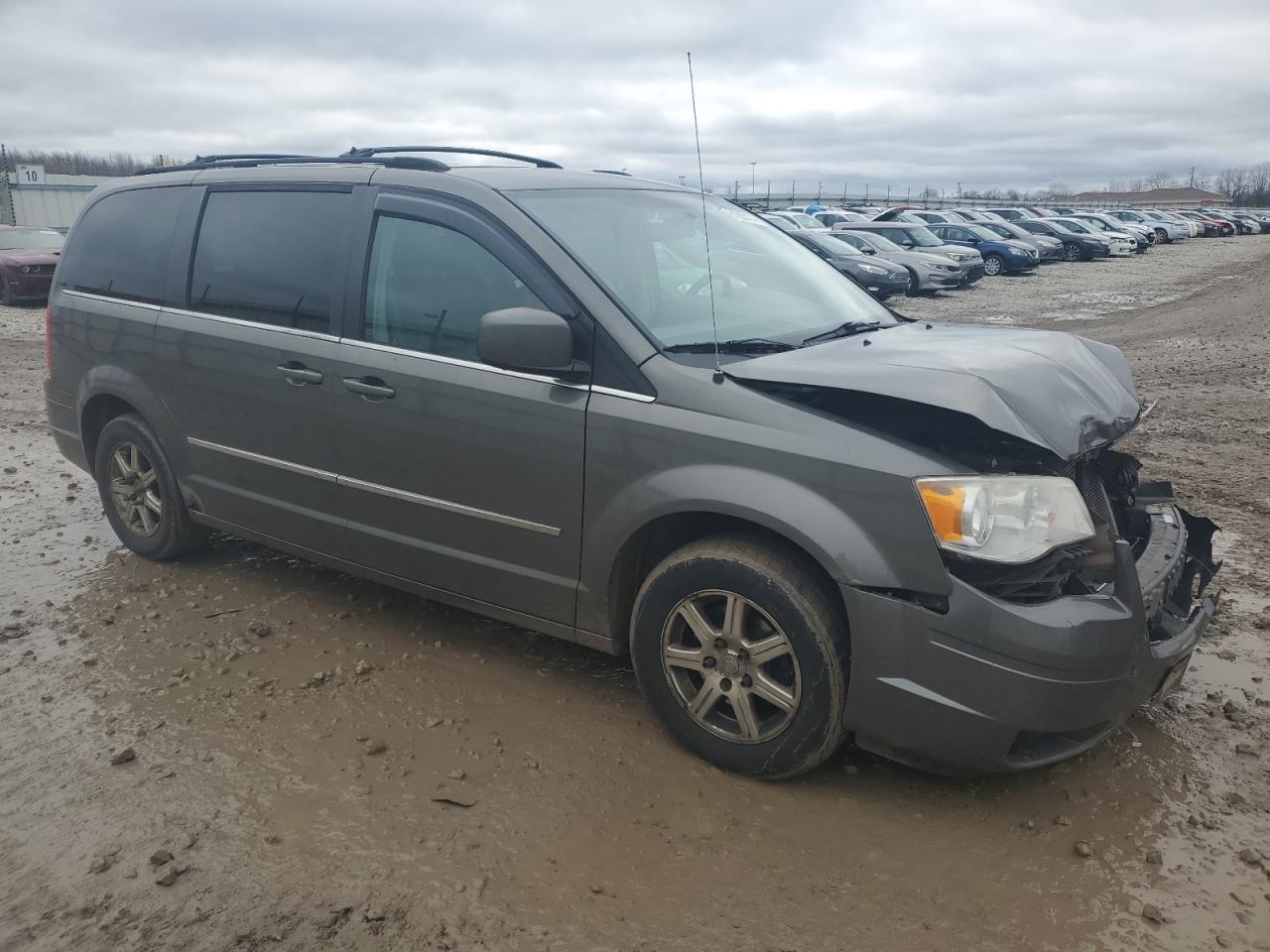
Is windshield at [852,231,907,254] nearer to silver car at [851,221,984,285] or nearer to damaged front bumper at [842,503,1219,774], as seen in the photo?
silver car at [851,221,984,285]

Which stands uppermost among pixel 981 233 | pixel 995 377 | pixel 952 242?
pixel 981 233

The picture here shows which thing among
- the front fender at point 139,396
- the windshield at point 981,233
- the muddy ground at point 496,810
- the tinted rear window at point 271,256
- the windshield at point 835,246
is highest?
the windshield at point 981,233

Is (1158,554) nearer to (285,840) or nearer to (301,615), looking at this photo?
(285,840)

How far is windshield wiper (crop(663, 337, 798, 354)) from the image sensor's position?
3.44 metres

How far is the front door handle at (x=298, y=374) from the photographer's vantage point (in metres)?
4.07

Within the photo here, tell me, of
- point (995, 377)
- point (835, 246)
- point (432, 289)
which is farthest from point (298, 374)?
point (835, 246)

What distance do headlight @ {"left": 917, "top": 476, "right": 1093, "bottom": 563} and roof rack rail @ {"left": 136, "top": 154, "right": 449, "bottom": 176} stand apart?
2.33 metres

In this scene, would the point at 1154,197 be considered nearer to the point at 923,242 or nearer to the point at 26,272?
the point at 923,242

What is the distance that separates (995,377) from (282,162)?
10.6 ft

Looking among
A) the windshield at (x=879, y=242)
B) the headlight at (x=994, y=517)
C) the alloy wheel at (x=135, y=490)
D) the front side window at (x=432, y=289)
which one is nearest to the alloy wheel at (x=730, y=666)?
the headlight at (x=994, y=517)

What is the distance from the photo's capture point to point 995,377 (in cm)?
306

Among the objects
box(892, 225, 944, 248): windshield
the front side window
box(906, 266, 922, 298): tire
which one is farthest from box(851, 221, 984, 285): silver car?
the front side window

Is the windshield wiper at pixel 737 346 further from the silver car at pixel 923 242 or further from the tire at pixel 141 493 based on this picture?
the silver car at pixel 923 242

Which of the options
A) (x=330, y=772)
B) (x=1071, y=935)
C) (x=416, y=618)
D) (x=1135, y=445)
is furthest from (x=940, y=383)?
(x=1135, y=445)
